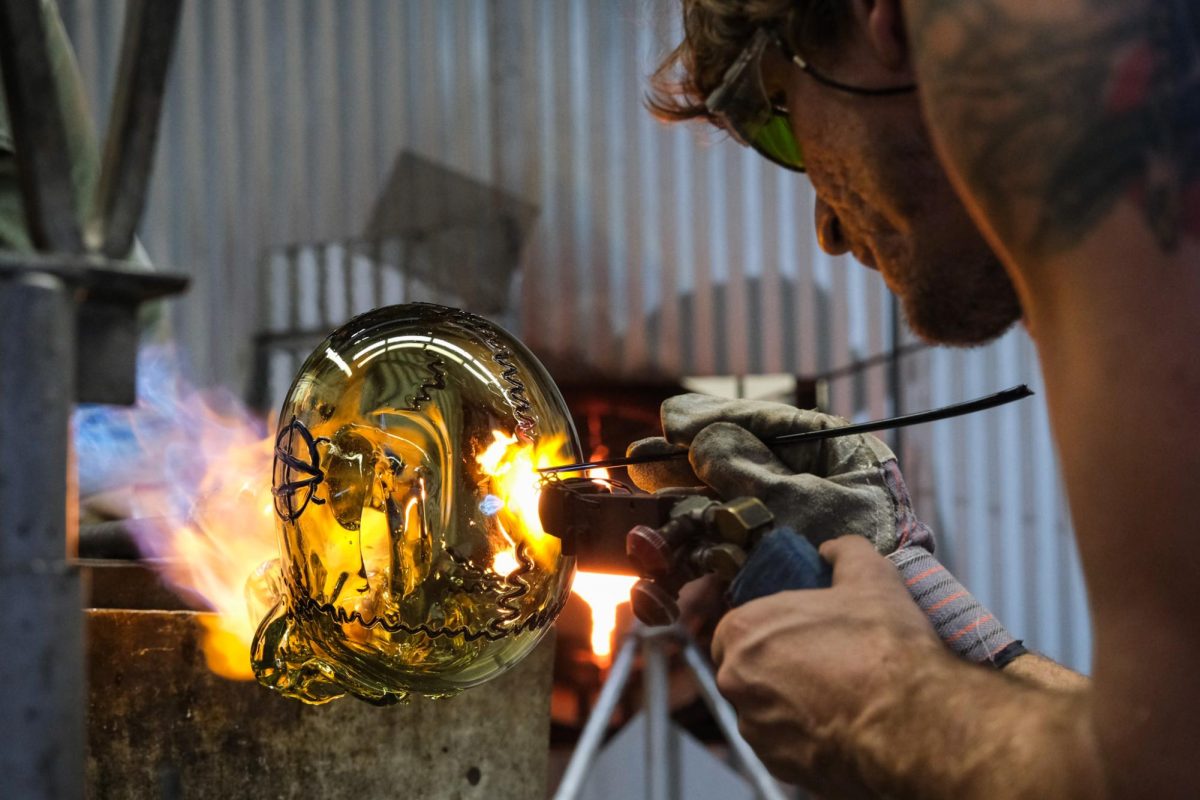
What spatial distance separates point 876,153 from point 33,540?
3.09 ft

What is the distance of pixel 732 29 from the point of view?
140 cm

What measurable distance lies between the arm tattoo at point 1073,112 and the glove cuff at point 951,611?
0.60m

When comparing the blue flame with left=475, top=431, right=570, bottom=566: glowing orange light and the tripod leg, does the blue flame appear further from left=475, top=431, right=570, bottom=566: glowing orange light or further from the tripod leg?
the tripod leg

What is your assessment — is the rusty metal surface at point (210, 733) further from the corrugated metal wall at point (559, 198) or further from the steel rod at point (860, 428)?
the corrugated metal wall at point (559, 198)

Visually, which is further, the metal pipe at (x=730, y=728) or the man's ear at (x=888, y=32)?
the metal pipe at (x=730, y=728)

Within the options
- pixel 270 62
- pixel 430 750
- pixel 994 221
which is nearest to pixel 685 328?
pixel 270 62

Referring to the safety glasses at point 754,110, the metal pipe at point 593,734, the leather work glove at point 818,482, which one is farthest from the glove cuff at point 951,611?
the metal pipe at point 593,734

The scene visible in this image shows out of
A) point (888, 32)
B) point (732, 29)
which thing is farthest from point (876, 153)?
point (732, 29)

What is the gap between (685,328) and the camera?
14.9ft

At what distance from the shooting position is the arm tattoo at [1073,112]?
87cm

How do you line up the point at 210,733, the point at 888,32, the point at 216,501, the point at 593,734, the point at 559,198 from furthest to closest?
1. the point at 559,198
2. the point at 593,734
3. the point at 216,501
4. the point at 210,733
5. the point at 888,32

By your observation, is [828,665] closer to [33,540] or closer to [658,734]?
[33,540]

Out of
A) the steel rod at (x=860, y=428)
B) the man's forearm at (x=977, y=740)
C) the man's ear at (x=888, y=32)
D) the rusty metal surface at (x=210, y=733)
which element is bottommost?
the rusty metal surface at (x=210, y=733)

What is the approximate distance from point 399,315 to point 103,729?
1059 millimetres
